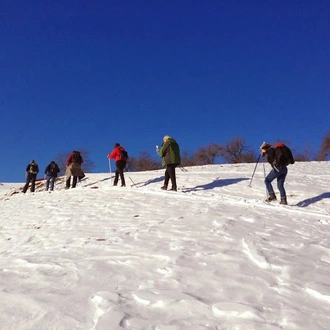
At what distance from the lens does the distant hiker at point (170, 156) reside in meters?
12.5

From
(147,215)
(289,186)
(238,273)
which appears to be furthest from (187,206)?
(289,186)

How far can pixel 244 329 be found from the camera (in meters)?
2.63

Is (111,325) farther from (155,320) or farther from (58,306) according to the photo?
(58,306)

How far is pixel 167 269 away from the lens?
4.06 metres

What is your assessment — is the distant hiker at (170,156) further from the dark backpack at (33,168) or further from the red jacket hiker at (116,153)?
the dark backpack at (33,168)

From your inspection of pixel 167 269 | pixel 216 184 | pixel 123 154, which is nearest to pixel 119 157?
pixel 123 154

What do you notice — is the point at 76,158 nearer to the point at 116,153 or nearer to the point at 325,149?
the point at 116,153

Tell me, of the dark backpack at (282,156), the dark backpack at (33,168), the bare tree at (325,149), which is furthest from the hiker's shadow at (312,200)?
the bare tree at (325,149)

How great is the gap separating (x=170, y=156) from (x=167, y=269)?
8594 mm

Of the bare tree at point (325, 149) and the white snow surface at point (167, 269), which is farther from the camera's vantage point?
the bare tree at point (325, 149)

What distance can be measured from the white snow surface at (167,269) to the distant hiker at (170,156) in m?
3.83

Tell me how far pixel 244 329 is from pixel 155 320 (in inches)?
29.2

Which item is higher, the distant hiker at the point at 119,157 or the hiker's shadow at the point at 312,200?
the distant hiker at the point at 119,157

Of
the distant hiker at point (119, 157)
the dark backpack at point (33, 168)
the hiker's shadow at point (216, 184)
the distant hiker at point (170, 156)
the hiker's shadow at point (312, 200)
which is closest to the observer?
the hiker's shadow at point (312, 200)
